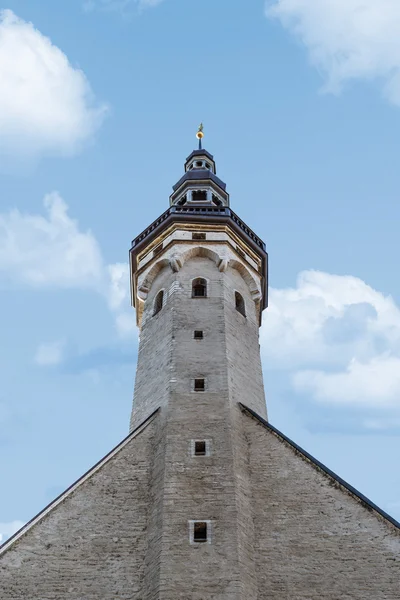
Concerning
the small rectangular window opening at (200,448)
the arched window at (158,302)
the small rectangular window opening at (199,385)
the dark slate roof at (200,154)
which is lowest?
the small rectangular window opening at (200,448)

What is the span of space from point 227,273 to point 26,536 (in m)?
12.4

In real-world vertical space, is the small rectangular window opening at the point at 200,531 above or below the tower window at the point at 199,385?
below

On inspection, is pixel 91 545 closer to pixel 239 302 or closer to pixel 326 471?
pixel 326 471

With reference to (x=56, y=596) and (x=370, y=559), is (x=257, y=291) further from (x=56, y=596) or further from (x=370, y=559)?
(x=56, y=596)

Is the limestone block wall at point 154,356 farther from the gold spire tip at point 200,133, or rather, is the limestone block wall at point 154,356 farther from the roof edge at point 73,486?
the gold spire tip at point 200,133

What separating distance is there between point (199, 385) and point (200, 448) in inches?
105

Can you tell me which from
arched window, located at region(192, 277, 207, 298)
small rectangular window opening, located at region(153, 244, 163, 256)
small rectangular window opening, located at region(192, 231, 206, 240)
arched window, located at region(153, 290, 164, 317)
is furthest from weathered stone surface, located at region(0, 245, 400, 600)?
small rectangular window opening, located at region(153, 244, 163, 256)

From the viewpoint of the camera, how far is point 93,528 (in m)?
17.7

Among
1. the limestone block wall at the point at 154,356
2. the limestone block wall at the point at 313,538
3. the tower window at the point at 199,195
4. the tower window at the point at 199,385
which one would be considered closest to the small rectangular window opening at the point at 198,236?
the limestone block wall at the point at 154,356

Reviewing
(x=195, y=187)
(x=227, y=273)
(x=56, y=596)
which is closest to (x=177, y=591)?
(x=56, y=596)

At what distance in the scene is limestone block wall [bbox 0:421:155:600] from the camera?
16219 mm

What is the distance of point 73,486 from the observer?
1869 centimetres

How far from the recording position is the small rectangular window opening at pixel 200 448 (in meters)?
19.1

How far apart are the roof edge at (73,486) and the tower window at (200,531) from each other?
11.5 ft
